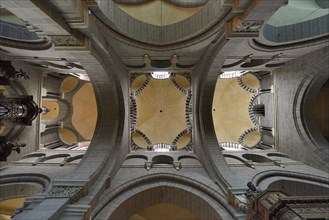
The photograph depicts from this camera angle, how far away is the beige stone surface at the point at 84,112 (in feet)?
56.0

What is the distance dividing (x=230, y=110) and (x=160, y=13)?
28.4ft

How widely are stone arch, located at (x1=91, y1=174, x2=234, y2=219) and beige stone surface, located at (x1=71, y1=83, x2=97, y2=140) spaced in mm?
9357

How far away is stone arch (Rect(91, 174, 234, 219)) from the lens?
7.89 meters

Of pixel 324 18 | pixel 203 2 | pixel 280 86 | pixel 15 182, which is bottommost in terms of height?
pixel 15 182

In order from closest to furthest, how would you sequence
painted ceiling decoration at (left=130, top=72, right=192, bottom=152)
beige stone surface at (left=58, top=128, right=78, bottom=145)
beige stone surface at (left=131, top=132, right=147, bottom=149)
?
1. beige stone surface at (left=131, top=132, right=147, bottom=149)
2. painted ceiling decoration at (left=130, top=72, right=192, bottom=152)
3. beige stone surface at (left=58, top=128, right=78, bottom=145)

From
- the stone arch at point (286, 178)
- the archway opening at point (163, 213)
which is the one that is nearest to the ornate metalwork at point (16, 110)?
the archway opening at point (163, 213)

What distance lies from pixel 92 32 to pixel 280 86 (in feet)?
32.2

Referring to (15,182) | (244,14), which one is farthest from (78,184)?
(244,14)

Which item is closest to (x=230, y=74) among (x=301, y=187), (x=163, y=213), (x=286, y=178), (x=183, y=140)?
(x=183, y=140)

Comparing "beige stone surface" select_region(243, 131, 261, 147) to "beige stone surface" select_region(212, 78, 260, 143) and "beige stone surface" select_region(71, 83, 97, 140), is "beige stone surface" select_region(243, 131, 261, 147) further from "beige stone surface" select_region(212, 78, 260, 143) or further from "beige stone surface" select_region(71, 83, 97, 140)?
"beige stone surface" select_region(71, 83, 97, 140)

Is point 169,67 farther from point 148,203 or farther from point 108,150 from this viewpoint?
point 148,203

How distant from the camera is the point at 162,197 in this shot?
364 inches

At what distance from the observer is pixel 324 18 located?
9.13m

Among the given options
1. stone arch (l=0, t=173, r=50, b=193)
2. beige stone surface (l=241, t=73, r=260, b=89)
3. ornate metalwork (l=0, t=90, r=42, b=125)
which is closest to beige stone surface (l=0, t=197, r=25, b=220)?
stone arch (l=0, t=173, r=50, b=193)
